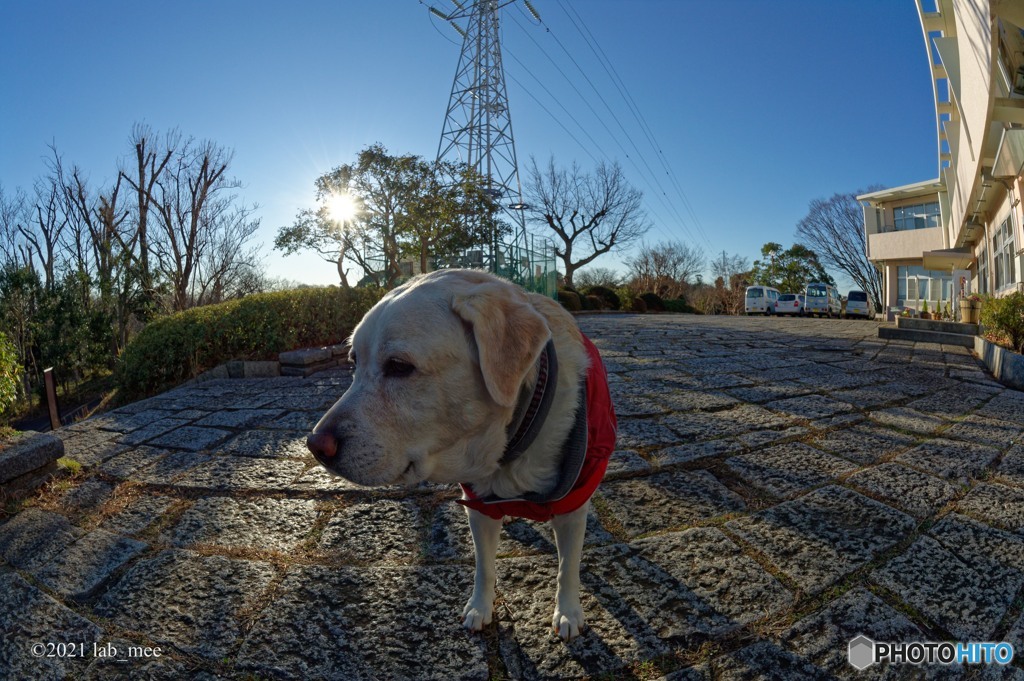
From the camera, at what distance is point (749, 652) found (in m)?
1.54

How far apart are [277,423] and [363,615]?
2771 millimetres

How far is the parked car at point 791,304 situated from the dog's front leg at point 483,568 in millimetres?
35828

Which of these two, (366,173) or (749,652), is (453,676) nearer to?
(749,652)

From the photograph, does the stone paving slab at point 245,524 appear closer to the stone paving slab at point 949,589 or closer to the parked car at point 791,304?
the stone paving slab at point 949,589

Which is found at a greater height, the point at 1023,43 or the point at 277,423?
the point at 1023,43

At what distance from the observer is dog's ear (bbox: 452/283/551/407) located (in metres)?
1.48

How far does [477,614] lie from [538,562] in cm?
43

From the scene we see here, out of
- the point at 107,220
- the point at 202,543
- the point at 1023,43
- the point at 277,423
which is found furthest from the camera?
the point at 107,220

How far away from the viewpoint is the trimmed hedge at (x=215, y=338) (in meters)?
6.77

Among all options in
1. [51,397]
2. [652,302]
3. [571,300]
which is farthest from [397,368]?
[652,302]

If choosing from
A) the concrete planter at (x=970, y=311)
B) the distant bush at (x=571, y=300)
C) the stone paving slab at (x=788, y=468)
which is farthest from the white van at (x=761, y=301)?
the stone paving slab at (x=788, y=468)

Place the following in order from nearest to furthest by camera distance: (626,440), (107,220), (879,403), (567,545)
A: (567,545) < (626,440) < (879,403) < (107,220)

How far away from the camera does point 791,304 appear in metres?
32.5

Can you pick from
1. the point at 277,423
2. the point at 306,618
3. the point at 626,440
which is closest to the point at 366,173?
the point at 277,423
